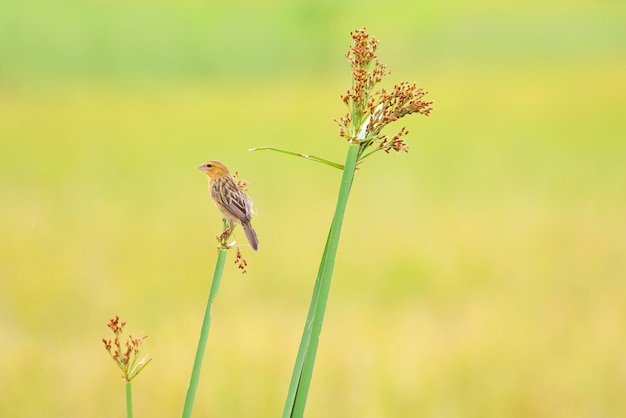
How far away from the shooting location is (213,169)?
97.0 inches

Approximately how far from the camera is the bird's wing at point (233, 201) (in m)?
2.04

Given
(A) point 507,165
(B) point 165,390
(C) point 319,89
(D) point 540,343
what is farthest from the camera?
(C) point 319,89

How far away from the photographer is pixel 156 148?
1482cm

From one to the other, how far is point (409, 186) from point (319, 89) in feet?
30.9

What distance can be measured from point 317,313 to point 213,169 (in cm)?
107

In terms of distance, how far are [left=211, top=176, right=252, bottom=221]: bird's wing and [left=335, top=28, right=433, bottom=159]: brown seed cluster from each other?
20.2 inches

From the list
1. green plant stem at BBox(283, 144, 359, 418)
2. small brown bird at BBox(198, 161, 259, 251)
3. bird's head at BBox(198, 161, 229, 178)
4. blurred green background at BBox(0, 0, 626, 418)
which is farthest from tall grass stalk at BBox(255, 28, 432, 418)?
blurred green background at BBox(0, 0, 626, 418)

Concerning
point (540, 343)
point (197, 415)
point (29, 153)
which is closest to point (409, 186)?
point (29, 153)

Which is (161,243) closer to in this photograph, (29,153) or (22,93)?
(29,153)

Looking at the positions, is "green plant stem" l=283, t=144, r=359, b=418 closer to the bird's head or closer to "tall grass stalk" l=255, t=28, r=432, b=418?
"tall grass stalk" l=255, t=28, r=432, b=418

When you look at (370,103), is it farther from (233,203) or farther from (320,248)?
(320,248)

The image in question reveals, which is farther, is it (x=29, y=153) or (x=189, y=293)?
(x=29, y=153)

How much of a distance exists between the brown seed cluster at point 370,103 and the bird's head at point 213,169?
90 cm

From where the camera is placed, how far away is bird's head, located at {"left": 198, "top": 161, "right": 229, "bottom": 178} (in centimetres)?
238
